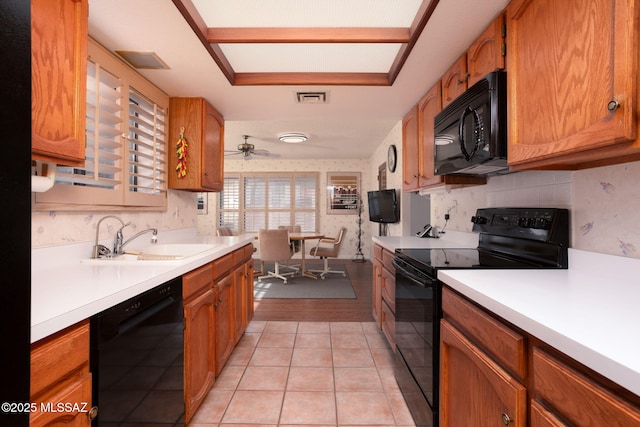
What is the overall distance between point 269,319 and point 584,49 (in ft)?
9.86

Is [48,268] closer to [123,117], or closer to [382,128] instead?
[123,117]

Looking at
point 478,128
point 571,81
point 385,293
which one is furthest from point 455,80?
point 385,293

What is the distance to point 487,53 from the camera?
4.74ft

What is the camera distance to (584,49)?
90 cm

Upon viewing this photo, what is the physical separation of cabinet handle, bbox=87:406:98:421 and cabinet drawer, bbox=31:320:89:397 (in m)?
0.12

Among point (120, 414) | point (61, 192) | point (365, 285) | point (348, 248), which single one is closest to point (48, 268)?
point (61, 192)

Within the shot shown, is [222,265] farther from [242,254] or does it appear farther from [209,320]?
[242,254]

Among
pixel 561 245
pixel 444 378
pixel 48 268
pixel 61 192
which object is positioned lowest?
pixel 444 378

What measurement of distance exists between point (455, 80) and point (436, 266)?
125 cm

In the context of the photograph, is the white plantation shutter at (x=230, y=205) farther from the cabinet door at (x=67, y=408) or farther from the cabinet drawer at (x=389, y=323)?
the cabinet door at (x=67, y=408)

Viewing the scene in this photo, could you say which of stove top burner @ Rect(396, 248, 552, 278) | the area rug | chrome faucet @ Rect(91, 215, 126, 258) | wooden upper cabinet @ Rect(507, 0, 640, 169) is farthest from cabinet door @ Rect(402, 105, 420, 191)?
chrome faucet @ Rect(91, 215, 126, 258)

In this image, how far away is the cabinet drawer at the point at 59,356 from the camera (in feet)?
2.19

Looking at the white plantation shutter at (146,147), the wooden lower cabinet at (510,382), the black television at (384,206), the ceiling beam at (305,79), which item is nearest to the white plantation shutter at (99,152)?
the white plantation shutter at (146,147)

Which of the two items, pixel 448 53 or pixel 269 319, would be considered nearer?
pixel 448 53
